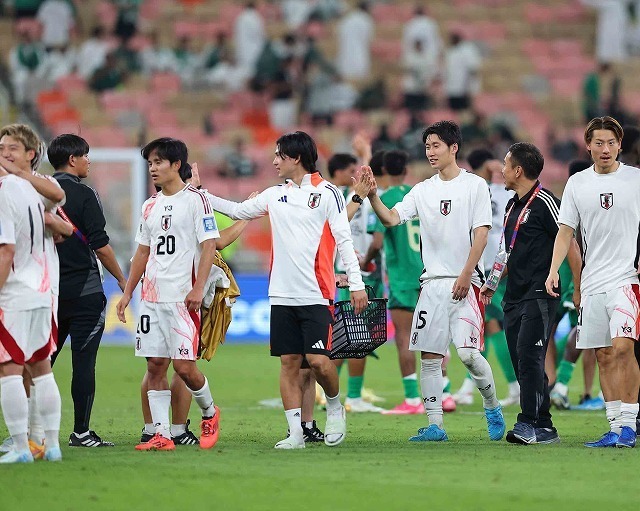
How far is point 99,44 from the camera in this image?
28.3 m

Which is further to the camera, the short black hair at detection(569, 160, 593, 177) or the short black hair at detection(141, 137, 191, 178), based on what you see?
the short black hair at detection(569, 160, 593, 177)

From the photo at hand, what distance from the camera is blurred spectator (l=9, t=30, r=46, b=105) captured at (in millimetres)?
27348

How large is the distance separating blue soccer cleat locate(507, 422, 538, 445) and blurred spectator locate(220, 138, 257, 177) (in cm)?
1730

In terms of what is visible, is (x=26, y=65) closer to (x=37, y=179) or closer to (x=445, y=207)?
(x=445, y=207)

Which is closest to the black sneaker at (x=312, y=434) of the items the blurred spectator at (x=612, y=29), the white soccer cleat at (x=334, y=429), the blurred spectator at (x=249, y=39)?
the white soccer cleat at (x=334, y=429)

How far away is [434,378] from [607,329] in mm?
1372

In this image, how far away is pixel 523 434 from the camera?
30.8 feet

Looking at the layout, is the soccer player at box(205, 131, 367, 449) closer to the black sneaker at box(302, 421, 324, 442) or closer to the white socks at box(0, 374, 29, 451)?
the black sneaker at box(302, 421, 324, 442)

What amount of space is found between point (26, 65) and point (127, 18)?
101 inches

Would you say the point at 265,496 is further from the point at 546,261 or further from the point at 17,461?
the point at 546,261

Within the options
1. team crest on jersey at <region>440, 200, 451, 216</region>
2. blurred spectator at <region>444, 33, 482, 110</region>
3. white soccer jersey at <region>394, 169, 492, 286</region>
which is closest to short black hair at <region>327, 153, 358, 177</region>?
white soccer jersey at <region>394, 169, 492, 286</region>

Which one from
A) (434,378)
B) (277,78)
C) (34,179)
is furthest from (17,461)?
(277,78)

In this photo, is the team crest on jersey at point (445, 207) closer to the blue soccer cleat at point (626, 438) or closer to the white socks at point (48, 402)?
the blue soccer cleat at point (626, 438)

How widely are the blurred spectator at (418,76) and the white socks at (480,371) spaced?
1832 centimetres
